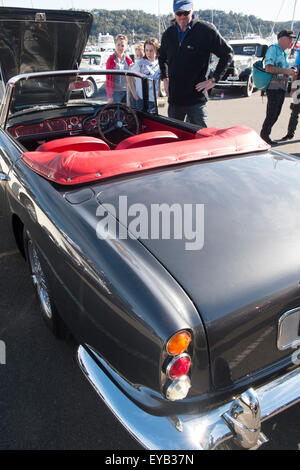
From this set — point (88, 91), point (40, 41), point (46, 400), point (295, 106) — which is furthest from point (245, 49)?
point (46, 400)

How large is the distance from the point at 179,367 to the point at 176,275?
13.1 inches

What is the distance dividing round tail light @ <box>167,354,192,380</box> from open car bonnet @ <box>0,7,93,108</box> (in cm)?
287

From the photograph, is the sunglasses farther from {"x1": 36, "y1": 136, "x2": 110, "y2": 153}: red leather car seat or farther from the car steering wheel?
{"x1": 36, "y1": 136, "x2": 110, "y2": 153}: red leather car seat

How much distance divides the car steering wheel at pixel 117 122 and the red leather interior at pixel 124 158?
1.29m

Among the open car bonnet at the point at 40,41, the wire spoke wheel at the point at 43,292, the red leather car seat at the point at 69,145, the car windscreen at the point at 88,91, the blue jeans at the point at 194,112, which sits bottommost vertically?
the wire spoke wheel at the point at 43,292

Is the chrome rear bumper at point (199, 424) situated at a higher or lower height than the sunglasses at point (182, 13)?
lower

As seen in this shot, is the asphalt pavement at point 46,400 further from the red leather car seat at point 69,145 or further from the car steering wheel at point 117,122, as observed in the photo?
the car steering wheel at point 117,122

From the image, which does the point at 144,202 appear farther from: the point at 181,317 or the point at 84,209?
the point at 181,317

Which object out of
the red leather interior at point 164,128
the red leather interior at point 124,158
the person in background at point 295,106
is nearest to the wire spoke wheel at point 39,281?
the red leather interior at point 124,158

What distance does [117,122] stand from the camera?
3.40 metres

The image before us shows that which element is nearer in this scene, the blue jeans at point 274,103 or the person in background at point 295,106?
the blue jeans at point 274,103

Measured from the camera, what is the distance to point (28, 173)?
2.11 m

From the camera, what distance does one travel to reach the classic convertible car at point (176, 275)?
1287mm

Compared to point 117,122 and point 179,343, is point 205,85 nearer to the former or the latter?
point 117,122
